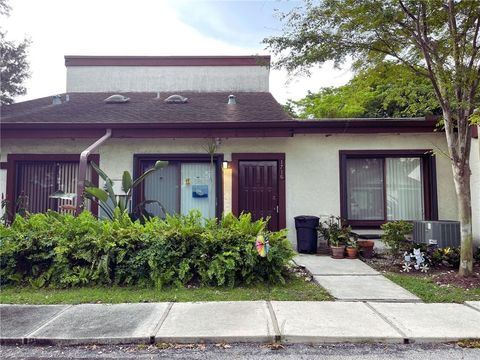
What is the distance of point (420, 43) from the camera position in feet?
19.9

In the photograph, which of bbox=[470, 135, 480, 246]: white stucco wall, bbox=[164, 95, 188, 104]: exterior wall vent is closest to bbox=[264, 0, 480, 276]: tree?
bbox=[470, 135, 480, 246]: white stucco wall

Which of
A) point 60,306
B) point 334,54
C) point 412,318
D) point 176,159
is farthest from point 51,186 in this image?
point 412,318

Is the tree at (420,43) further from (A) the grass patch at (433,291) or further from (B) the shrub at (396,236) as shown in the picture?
(B) the shrub at (396,236)

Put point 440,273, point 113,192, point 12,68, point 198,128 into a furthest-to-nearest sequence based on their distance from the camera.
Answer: point 12,68
point 198,128
point 113,192
point 440,273

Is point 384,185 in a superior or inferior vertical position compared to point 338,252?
superior

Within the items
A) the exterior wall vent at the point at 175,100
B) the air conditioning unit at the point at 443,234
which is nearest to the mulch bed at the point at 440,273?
the air conditioning unit at the point at 443,234

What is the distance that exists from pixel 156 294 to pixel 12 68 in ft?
69.2

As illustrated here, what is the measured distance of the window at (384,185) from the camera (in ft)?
29.8

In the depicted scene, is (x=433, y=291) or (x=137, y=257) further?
(x=137, y=257)

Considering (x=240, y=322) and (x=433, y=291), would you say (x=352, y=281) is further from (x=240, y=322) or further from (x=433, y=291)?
(x=240, y=322)

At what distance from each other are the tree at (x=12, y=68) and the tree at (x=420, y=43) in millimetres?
19818

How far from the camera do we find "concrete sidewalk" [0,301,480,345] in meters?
3.65

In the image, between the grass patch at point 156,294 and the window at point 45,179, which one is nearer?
the grass patch at point 156,294

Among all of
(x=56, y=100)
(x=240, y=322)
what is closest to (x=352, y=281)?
(x=240, y=322)
